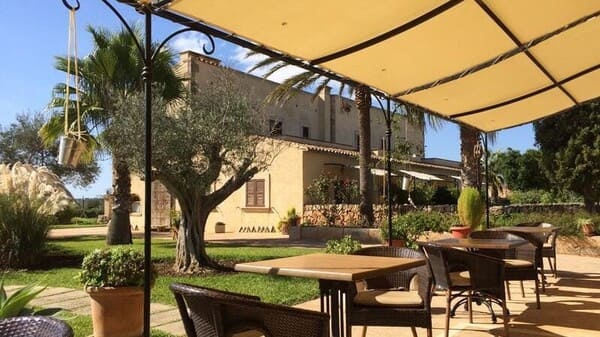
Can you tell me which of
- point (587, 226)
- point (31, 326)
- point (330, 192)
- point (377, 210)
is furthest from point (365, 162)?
point (31, 326)

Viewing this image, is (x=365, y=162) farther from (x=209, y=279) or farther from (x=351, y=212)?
(x=209, y=279)

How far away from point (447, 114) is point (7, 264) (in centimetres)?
850

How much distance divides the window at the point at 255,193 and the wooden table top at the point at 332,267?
1786 centimetres

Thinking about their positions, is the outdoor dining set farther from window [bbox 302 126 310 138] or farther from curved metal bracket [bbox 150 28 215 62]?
window [bbox 302 126 310 138]

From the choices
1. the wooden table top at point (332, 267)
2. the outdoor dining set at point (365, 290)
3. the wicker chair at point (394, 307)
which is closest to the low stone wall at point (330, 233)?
the outdoor dining set at point (365, 290)

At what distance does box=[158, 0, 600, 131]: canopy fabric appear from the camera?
3.43 m

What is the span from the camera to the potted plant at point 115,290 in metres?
4.64

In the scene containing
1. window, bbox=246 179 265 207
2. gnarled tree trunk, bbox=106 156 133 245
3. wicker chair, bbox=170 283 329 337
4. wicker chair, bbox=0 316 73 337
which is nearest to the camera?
wicker chair, bbox=0 316 73 337

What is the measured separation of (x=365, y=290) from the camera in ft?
13.5

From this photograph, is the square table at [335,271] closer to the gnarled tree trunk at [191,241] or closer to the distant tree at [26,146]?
the gnarled tree trunk at [191,241]

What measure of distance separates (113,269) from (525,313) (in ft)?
13.6

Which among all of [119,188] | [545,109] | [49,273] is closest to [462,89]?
[545,109]

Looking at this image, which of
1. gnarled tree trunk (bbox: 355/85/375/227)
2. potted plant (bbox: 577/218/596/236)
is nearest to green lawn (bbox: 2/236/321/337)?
gnarled tree trunk (bbox: 355/85/375/227)

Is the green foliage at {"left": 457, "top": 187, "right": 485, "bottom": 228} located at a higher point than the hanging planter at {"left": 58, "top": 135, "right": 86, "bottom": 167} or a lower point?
lower
